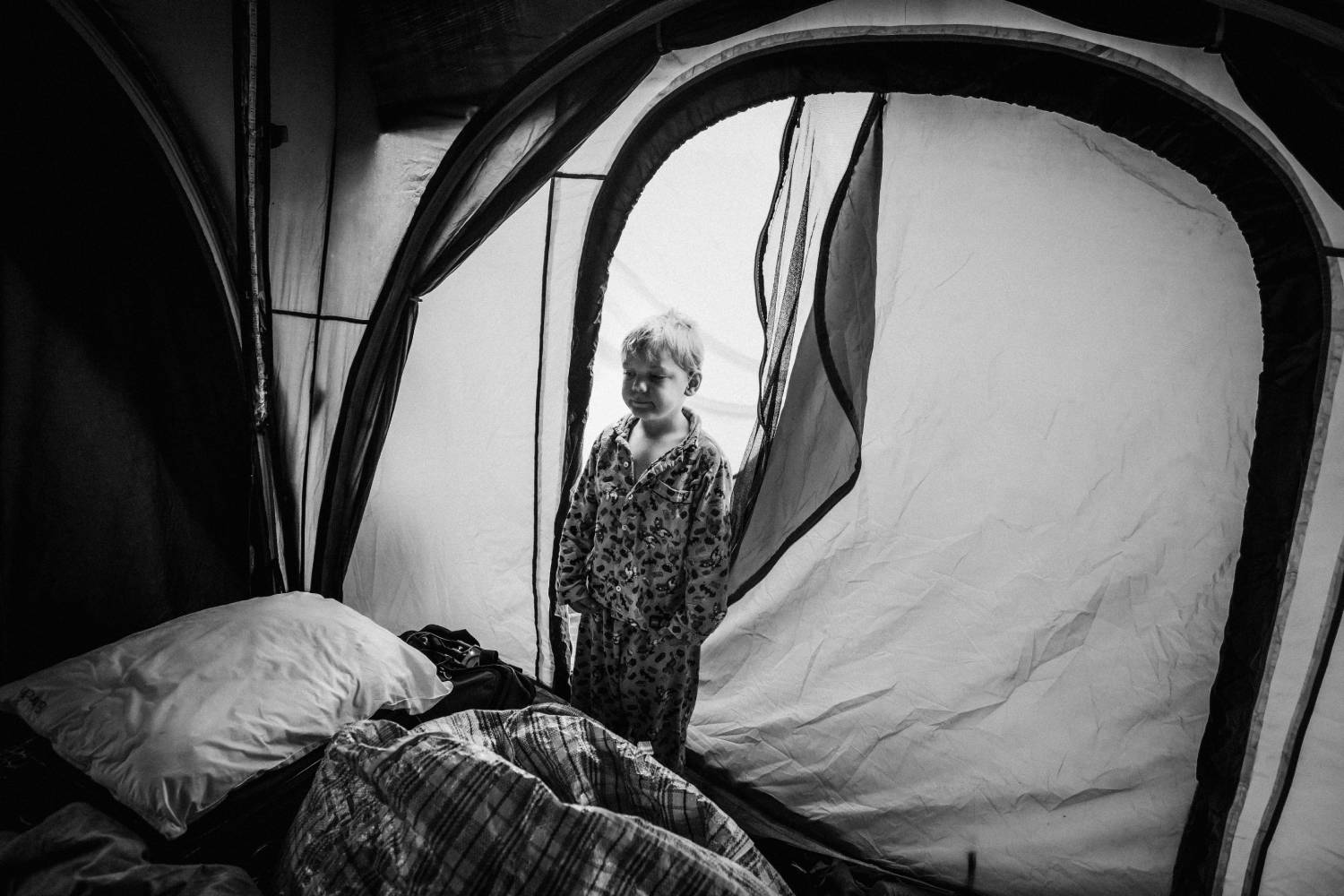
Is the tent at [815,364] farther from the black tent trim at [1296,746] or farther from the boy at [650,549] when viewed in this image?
the boy at [650,549]

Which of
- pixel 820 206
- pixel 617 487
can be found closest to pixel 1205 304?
pixel 820 206

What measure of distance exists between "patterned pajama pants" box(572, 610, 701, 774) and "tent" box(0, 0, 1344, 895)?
38 centimetres

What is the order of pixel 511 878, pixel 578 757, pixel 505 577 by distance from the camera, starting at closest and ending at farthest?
pixel 511 878
pixel 578 757
pixel 505 577

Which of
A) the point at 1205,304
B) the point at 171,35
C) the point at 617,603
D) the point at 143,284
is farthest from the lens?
the point at 143,284

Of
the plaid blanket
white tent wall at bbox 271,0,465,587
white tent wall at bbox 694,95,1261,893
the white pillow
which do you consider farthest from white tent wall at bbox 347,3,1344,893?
the plaid blanket

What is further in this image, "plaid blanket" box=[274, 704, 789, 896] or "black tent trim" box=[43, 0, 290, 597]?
"black tent trim" box=[43, 0, 290, 597]

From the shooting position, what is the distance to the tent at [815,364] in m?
1.34

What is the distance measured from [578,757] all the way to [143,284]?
69.8 inches

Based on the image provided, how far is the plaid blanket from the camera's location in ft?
3.45

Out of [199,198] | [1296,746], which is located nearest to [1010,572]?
[1296,746]

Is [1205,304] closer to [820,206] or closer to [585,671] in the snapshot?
[820,206]

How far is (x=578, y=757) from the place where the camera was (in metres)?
1.29

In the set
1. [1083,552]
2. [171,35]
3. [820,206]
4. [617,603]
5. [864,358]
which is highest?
[171,35]

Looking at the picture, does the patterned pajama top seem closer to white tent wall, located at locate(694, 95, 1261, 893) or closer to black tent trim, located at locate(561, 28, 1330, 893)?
white tent wall, located at locate(694, 95, 1261, 893)
